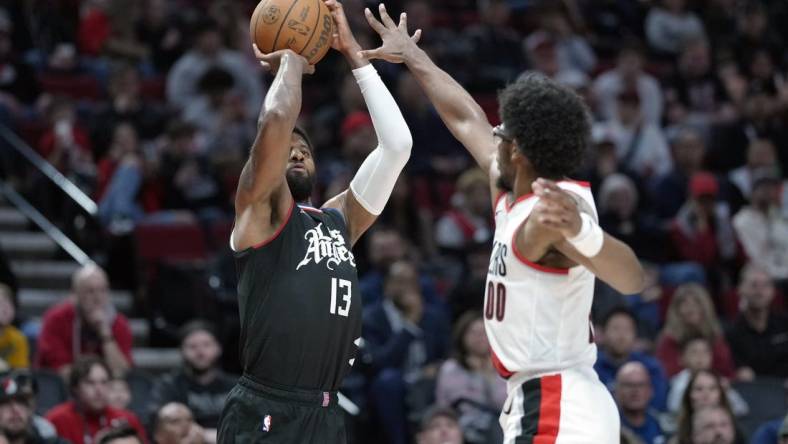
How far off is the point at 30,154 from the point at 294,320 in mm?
7743

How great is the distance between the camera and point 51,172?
12727 mm

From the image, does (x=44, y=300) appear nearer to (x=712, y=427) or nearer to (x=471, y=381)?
(x=471, y=381)

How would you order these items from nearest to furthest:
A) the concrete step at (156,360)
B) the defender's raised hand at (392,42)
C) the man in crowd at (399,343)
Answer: the defender's raised hand at (392,42)
the man in crowd at (399,343)
the concrete step at (156,360)

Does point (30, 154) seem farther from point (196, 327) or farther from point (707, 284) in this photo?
point (707, 284)

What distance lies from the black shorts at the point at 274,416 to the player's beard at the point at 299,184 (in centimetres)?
89

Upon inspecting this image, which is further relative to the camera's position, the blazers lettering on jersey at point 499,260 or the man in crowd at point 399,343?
the man in crowd at point 399,343

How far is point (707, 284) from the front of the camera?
42.6 feet

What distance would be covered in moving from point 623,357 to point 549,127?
A: 5544 mm

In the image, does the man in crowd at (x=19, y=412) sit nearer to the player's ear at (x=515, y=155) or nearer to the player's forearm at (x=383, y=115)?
the player's forearm at (x=383, y=115)

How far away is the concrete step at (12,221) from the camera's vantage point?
13.1m

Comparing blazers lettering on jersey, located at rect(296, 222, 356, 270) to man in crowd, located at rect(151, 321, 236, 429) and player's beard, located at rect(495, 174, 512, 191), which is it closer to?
player's beard, located at rect(495, 174, 512, 191)

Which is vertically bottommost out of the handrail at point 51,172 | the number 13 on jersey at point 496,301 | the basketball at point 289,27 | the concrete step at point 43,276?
the number 13 on jersey at point 496,301

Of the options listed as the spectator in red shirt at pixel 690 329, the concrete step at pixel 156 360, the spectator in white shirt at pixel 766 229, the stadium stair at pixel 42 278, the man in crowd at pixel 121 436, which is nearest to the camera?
the man in crowd at pixel 121 436

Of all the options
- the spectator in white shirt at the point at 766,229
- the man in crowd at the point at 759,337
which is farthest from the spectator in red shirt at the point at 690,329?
the spectator in white shirt at the point at 766,229
